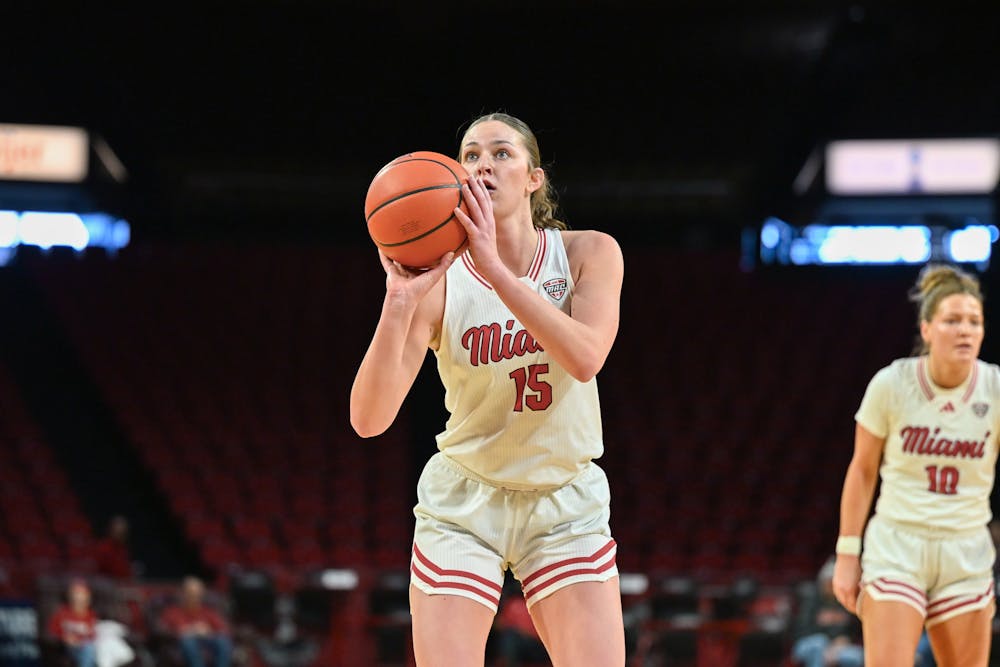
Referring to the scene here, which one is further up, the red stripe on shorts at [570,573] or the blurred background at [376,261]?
the blurred background at [376,261]

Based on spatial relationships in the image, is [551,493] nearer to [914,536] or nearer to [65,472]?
[914,536]

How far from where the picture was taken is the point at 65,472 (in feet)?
52.5

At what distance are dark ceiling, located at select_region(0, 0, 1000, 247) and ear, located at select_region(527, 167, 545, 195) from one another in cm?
1127

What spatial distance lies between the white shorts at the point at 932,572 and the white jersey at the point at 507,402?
1901 mm

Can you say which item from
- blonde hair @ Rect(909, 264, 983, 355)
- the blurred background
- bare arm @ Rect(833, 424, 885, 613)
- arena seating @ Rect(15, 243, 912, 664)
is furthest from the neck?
arena seating @ Rect(15, 243, 912, 664)

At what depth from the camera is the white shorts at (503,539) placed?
337cm

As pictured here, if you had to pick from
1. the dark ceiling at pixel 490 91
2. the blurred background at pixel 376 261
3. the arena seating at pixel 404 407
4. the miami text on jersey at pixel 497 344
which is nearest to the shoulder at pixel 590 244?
the miami text on jersey at pixel 497 344

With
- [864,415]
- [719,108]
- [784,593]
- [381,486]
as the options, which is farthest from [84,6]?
[864,415]

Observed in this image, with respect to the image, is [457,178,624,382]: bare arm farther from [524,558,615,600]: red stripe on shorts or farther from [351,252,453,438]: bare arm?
[524,558,615,600]: red stripe on shorts

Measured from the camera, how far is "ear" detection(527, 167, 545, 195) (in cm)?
362

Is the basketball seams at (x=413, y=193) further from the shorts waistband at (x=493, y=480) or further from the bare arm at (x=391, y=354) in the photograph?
the shorts waistband at (x=493, y=480)

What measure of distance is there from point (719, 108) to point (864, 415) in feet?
48.9

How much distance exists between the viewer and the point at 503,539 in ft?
11.2

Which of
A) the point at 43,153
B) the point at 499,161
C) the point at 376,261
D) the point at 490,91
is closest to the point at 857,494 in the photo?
the point at 499,161
